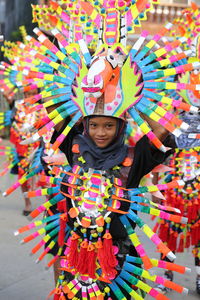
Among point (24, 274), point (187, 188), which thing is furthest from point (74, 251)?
point (24, 274)

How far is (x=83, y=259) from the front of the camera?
233 centimetres

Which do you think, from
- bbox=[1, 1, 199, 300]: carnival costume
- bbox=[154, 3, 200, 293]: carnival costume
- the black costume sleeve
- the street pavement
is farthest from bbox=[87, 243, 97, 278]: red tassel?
bbox=[154, 3, 200, 293]: carnival costume

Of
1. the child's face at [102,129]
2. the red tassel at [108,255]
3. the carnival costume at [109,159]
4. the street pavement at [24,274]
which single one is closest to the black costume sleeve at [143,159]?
the carnival costume at [109,159]

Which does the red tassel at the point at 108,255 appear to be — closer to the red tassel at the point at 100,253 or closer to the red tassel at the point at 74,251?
the red tassel at the point at 100,253

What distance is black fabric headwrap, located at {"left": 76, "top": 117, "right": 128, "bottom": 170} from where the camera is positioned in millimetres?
2387

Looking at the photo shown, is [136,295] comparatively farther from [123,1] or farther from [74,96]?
[123,1]

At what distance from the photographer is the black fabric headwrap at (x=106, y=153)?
2.39 m

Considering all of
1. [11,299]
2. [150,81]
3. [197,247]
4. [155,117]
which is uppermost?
[150,81]

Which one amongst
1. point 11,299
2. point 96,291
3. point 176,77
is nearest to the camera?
point 96,291

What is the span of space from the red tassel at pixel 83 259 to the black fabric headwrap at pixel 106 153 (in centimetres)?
38

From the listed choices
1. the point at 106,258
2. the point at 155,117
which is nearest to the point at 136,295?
the point at 106,258

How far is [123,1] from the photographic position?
A: 100 inches

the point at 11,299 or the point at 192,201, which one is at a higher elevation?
the point at 192,201

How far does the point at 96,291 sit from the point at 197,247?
1.78m
